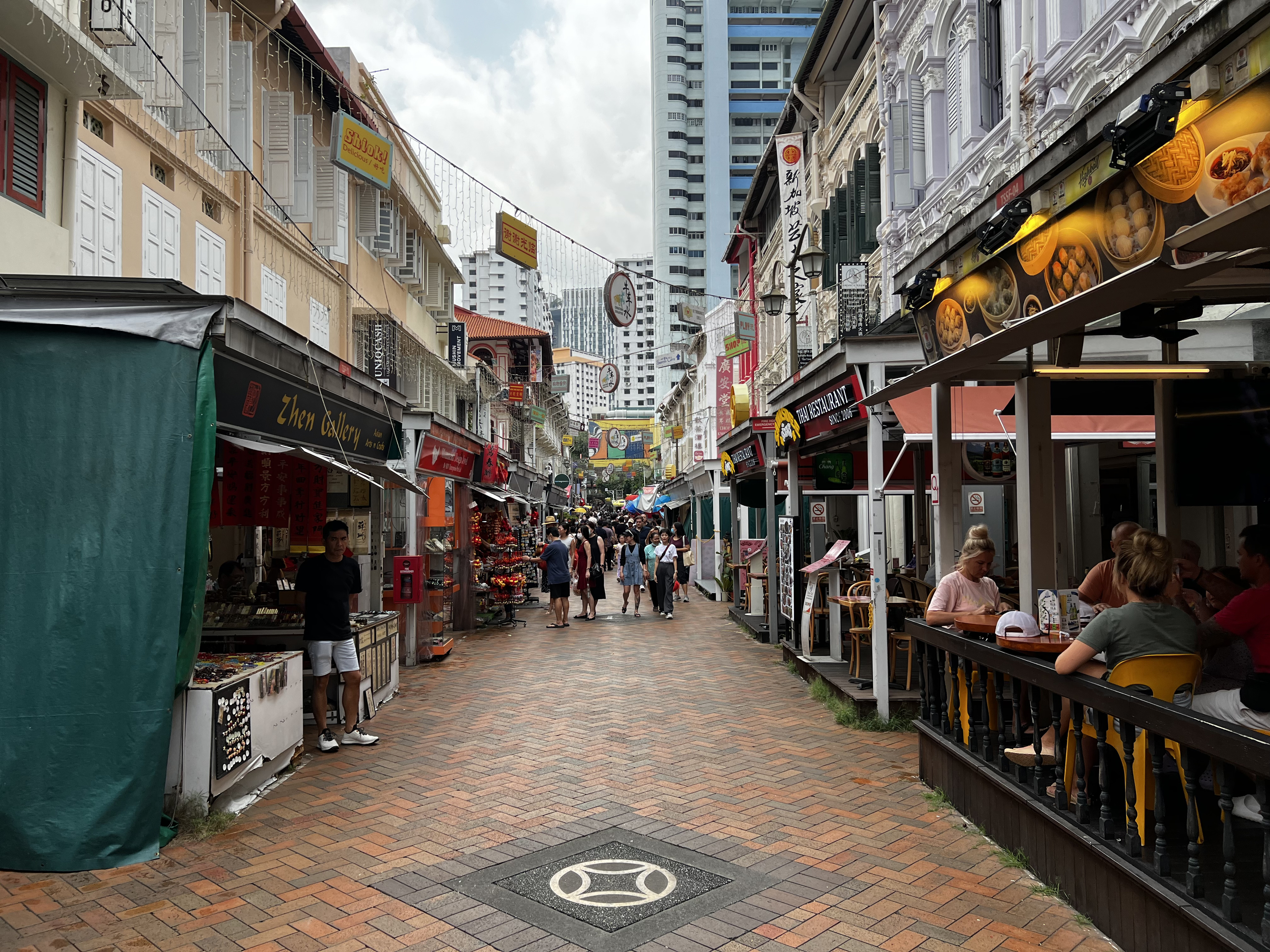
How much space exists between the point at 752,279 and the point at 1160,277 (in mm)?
24006

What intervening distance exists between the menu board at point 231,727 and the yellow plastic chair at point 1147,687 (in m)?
4.92

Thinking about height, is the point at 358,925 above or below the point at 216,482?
below

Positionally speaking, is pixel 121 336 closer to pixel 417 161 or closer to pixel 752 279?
pixel 417 161

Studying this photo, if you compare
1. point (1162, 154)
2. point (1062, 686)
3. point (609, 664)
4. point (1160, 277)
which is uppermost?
point (1162, 154)

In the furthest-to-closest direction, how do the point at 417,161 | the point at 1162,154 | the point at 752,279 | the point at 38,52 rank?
the point at 752,279
the point at 417,161
the point at 38,52
the point at 1162,154

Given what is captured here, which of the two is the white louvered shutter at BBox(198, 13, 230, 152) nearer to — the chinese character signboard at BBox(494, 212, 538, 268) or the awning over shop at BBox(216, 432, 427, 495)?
the chinese character signboard at BBox(494, 212, 538, 268)

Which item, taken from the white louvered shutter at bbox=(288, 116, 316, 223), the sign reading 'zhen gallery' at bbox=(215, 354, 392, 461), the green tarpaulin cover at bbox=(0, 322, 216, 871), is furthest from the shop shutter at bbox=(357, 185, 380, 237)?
the green tarpaulin cover at bbox=(0, 322, 216, 871)

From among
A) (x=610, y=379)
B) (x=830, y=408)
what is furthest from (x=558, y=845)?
(x=610, y=379)

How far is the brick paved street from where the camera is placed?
419 centimetres

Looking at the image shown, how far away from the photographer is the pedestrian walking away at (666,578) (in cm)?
1850

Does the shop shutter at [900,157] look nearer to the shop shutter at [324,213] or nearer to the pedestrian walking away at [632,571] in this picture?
the pedestrian walking away at [632,571]

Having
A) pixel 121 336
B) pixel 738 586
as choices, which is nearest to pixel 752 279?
pixel 738 586

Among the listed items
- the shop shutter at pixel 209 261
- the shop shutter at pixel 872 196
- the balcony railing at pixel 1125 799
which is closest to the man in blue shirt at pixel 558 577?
the shop shutter at pixel 209 261

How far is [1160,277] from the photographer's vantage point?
344 centimetres
